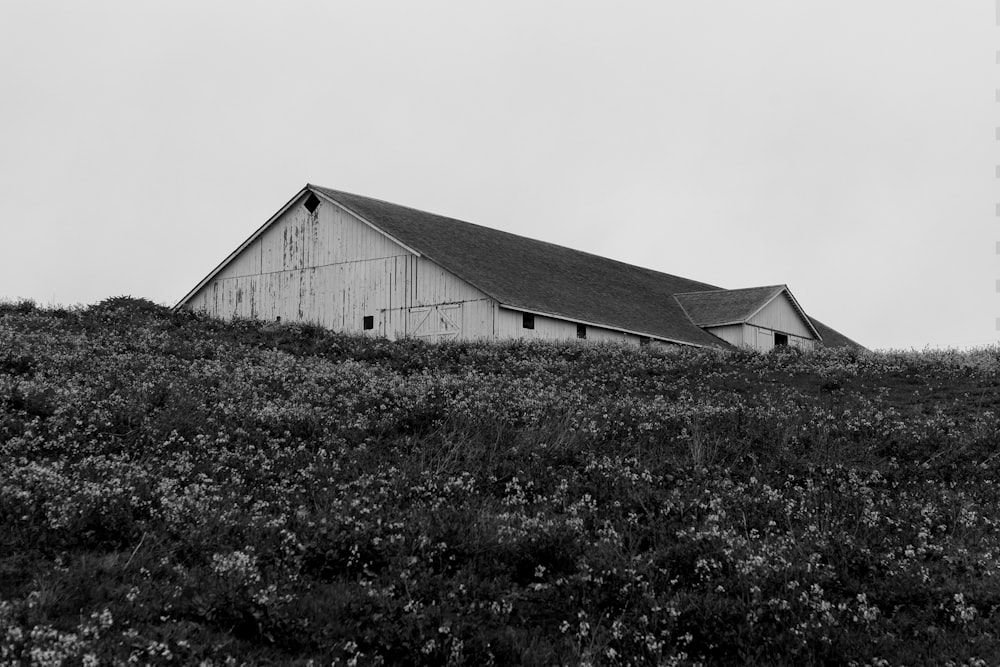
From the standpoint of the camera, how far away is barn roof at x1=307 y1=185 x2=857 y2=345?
37969 millimetres

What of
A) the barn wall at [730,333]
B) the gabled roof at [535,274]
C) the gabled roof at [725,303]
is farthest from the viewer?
the gabled roof at [725,303]

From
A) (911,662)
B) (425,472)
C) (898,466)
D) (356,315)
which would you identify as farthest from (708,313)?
(911,662)

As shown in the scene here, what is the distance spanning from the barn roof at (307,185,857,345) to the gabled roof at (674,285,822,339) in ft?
0.35

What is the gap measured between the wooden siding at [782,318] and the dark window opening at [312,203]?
22.9 meters

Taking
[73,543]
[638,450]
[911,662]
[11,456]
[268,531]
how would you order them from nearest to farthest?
[911,662] < [73,543] < [268,531] < [11,456] < [638,450]

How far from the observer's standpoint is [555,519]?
36.3ft

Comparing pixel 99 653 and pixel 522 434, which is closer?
pixel 99 653

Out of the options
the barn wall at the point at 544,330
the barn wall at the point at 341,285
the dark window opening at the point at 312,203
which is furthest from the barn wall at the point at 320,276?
the barn wall at the point at 544,330

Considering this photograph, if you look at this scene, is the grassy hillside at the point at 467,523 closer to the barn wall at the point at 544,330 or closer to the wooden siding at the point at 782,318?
the barn wall at the point at 544,330

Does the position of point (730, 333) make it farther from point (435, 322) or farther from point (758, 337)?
point (435, 322)

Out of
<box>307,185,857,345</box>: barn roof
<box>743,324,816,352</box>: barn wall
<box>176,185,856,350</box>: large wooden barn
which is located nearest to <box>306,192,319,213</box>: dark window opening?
<box>176,185,856,350</box>: large wooden barn

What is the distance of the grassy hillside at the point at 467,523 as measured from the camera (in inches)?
325

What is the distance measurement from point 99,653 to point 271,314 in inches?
1363

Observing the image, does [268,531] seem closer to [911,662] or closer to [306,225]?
[911,662]
